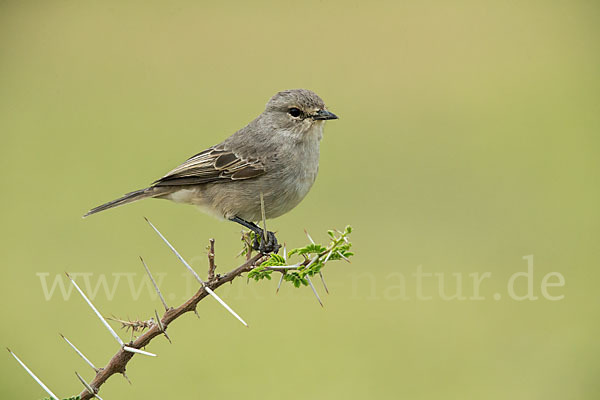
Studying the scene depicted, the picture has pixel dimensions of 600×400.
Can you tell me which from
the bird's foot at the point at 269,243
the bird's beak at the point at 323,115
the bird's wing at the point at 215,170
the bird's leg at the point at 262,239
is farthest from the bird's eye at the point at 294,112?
the bird's foot at the point at 269,243

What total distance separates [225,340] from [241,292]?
2.59 feet

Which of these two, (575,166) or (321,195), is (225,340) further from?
(575,166)

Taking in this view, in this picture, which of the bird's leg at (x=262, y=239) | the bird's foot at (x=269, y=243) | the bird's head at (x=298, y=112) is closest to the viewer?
the bird's leg at (x=262, y=239)

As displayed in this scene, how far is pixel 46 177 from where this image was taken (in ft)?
41.8

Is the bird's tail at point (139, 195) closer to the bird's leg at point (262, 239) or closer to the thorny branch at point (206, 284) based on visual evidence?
the bird's leg at point (262, 239)

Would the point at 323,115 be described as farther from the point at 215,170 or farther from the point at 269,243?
the point at 269,243

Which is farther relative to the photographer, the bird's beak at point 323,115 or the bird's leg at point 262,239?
the bird's beak at point 323,115

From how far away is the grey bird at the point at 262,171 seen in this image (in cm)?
489

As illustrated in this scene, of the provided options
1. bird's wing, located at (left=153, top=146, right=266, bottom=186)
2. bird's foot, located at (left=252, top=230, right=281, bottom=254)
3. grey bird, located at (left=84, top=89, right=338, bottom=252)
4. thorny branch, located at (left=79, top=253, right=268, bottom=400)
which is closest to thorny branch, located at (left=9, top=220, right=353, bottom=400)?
thorny branch, located at (left=79, top=253, right=268, bottom=400)

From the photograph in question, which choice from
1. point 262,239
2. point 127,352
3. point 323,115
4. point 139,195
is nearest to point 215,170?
point 139,195

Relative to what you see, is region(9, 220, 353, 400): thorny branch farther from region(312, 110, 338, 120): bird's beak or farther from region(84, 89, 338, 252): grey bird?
region(312, 110, 338, 120): bird's beak

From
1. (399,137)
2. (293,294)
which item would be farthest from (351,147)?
(293,294)

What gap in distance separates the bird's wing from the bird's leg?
348 mm

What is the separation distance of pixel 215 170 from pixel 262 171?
16.2 inches
